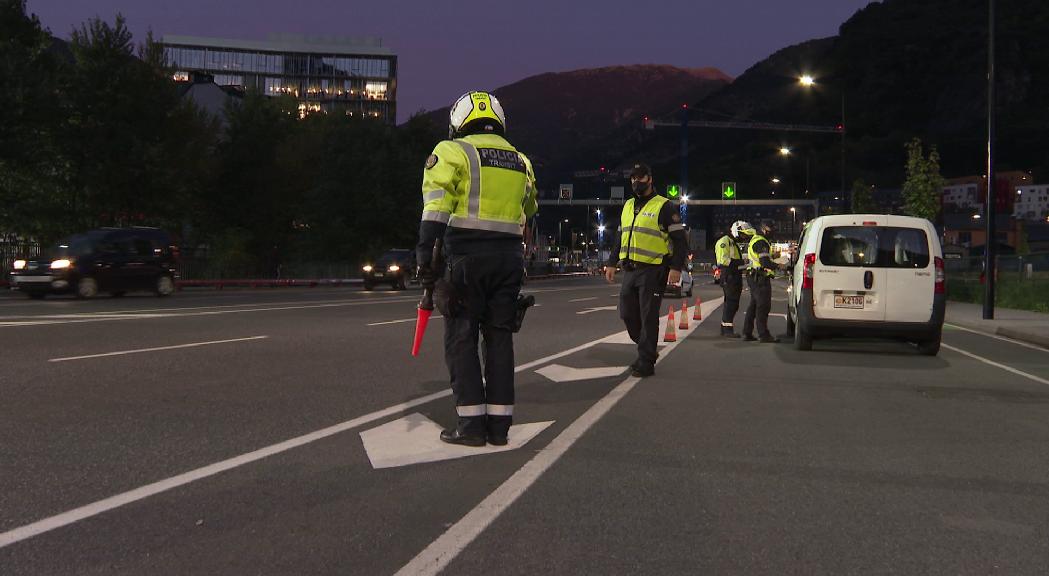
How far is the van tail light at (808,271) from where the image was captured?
12.6 m

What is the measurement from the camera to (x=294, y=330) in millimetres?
Result: 13820

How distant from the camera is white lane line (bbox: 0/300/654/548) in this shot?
3957 mm

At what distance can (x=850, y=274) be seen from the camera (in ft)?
40.9

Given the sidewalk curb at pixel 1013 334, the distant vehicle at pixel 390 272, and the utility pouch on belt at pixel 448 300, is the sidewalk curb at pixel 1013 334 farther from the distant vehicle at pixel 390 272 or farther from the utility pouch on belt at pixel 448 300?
the distant vehicle at pixel 390 272

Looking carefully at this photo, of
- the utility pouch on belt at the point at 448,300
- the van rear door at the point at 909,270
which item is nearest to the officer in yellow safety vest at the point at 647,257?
the van rear door at the point at 909,270

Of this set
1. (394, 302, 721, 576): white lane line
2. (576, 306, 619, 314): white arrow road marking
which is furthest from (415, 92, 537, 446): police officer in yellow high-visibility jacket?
(576, 306, 619, 314): white arrow road marking

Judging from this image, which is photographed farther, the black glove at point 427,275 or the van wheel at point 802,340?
the van wheel at point 802,340

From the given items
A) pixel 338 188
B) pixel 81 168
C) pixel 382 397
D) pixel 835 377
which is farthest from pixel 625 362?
pixel 338 188

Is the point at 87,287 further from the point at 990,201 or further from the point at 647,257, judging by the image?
the point at 990,201

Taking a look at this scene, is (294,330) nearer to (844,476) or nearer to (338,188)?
(844,476)

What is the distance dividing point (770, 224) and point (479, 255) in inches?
374

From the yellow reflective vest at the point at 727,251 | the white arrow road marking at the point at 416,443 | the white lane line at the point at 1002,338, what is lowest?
the white lane line at the point at 1002,338

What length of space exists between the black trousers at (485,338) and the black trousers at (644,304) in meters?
3.89

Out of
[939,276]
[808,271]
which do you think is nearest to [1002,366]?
[939,276]
